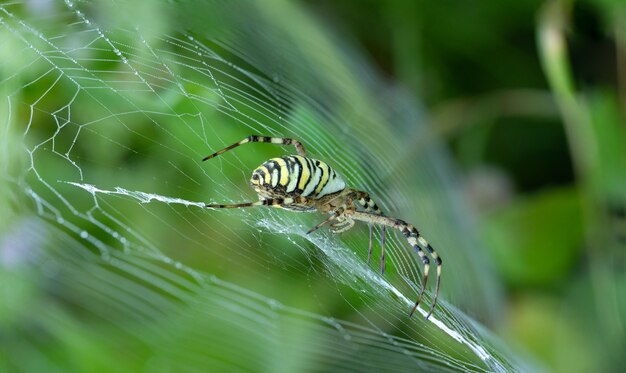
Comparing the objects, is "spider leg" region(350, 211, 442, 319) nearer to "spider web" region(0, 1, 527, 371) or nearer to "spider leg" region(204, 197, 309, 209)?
"spider web" region(0, 1, 527, 371)

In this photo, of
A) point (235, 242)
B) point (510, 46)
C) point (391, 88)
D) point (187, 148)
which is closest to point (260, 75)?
point (187, 148)

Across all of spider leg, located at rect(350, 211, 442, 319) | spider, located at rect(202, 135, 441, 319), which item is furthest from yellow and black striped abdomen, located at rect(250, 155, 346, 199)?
spider leg, located at rect(350, 211, 442, 319)

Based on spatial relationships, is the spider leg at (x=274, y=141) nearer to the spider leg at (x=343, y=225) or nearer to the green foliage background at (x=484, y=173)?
the green foliage background at (x=484, y=173)

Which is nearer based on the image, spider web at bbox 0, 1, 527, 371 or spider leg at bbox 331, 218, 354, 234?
spider web at bbox 0, 1, 527, 371

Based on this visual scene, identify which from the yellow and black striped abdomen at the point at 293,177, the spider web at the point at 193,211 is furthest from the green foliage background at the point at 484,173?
the yellow and black striped abdomen at the point at 293,177

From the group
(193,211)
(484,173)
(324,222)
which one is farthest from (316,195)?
(484,173)

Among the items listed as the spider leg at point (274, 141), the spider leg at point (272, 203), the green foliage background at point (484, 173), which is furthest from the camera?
the green foliage background at point (484, 173)

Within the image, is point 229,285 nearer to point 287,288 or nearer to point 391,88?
point 287,288

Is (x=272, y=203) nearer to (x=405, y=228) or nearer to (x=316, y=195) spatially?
(x=316, y=195)
